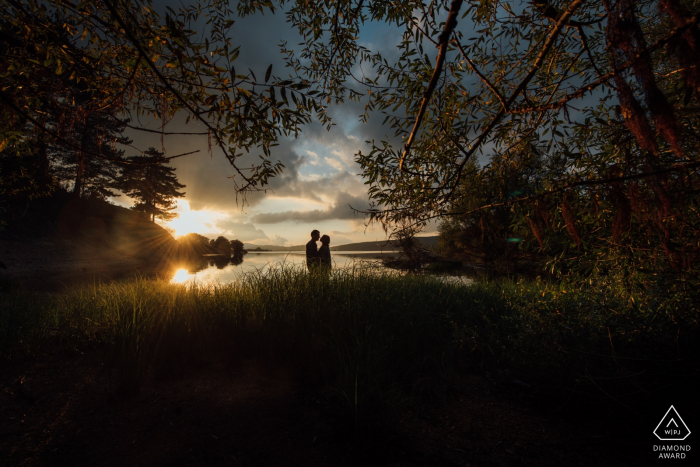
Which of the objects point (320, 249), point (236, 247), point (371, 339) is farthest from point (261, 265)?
point (236, 247)

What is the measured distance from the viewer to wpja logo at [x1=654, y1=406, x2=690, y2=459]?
100 inches

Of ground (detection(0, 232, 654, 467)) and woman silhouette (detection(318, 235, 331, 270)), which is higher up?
woman silhouette (detection(318, 235, 331, 270))

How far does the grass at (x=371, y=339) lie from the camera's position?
322 cm

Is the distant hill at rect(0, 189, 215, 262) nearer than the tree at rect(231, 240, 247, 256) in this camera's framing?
Yes

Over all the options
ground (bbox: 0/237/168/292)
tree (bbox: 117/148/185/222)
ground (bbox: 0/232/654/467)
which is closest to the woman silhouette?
ground (bbox: 0/232/654/467)

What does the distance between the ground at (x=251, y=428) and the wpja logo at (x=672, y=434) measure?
0.15 meters

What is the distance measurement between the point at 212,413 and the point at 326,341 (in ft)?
5.17

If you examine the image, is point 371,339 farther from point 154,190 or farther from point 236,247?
point 236,247

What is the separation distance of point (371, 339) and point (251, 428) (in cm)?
175

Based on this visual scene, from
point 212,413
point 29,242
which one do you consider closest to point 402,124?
point 212,413

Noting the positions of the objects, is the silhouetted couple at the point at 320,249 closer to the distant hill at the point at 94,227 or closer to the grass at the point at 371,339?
the grass at the point at 371,339

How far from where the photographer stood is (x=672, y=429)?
2779mm

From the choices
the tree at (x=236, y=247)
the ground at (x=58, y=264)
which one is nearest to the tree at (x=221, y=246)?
the tree at (x=236, y=247)

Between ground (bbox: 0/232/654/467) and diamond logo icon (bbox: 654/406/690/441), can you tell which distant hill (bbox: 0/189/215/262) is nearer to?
ground (bbox: 0/232/654/467)
